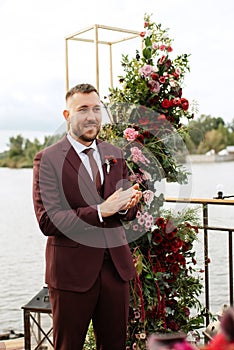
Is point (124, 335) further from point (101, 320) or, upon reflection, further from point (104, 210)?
point (104, 210)

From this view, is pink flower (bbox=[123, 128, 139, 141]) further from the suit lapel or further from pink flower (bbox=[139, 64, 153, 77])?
the suit lapel

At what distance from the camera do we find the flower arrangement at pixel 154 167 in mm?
2900

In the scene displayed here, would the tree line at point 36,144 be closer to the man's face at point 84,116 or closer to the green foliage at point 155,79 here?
the green foliage at point 155,79

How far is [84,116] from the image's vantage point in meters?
2.24

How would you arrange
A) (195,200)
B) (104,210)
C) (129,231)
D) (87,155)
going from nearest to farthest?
(104,210)
(87,155)
(129,231)
(195,200)

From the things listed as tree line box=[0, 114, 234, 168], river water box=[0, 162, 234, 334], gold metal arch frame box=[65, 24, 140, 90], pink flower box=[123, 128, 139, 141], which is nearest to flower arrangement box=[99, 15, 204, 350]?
pink flower box=[123, 128, 139, 141]

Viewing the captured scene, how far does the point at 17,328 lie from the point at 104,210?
293 cm

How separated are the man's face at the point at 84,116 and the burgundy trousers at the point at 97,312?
1.71 ft

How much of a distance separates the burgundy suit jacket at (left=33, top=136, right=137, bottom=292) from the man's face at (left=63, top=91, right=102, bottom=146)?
0.09 m

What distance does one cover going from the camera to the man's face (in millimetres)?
2240

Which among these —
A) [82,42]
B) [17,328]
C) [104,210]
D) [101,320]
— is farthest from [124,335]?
[17,328]

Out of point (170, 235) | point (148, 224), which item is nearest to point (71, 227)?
point (148, 224)

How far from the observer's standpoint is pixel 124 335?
2371 mm

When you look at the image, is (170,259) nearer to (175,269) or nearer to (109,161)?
(175,269)
